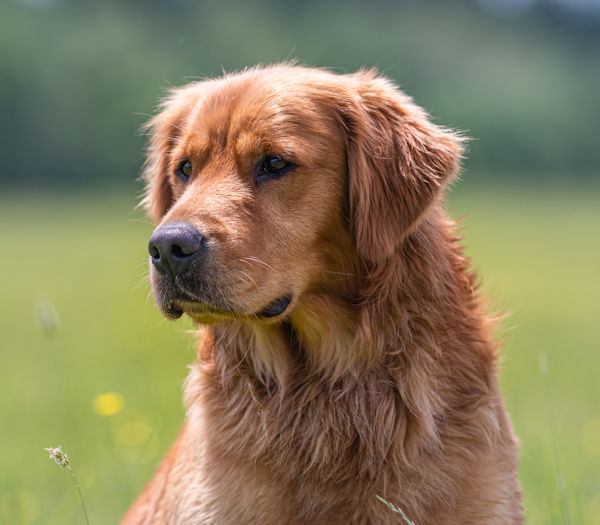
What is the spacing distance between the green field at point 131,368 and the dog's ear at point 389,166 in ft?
1.29

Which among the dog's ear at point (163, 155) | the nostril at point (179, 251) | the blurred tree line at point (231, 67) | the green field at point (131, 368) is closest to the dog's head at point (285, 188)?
the nostril at point (179, 251)

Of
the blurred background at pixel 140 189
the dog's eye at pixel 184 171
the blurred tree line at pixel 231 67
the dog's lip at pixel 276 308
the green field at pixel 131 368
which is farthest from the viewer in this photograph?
the blurred tree line at pixel 231 67

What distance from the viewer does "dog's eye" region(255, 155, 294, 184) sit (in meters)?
3.39

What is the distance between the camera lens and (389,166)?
11.7 feet

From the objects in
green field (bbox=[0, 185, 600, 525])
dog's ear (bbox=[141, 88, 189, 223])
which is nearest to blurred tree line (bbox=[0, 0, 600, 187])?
green field (bbox=[0, 185, 600, 525])

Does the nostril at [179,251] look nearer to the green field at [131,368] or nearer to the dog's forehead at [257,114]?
the dog's forehead at [257,114]

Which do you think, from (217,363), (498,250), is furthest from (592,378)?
(498,250)

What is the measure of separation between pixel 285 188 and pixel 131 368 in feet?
20.7

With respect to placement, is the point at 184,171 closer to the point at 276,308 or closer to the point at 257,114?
the point at 257,114

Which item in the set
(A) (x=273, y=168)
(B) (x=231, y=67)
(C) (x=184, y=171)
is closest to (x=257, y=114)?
(A) (x=273, y=168)

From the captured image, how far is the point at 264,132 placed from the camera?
340cm

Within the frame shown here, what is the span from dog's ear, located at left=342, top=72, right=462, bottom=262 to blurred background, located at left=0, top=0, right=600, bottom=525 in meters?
0.66

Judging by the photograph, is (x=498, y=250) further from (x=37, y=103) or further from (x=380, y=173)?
(x=37, y=103)

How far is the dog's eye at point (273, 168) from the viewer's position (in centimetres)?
339
